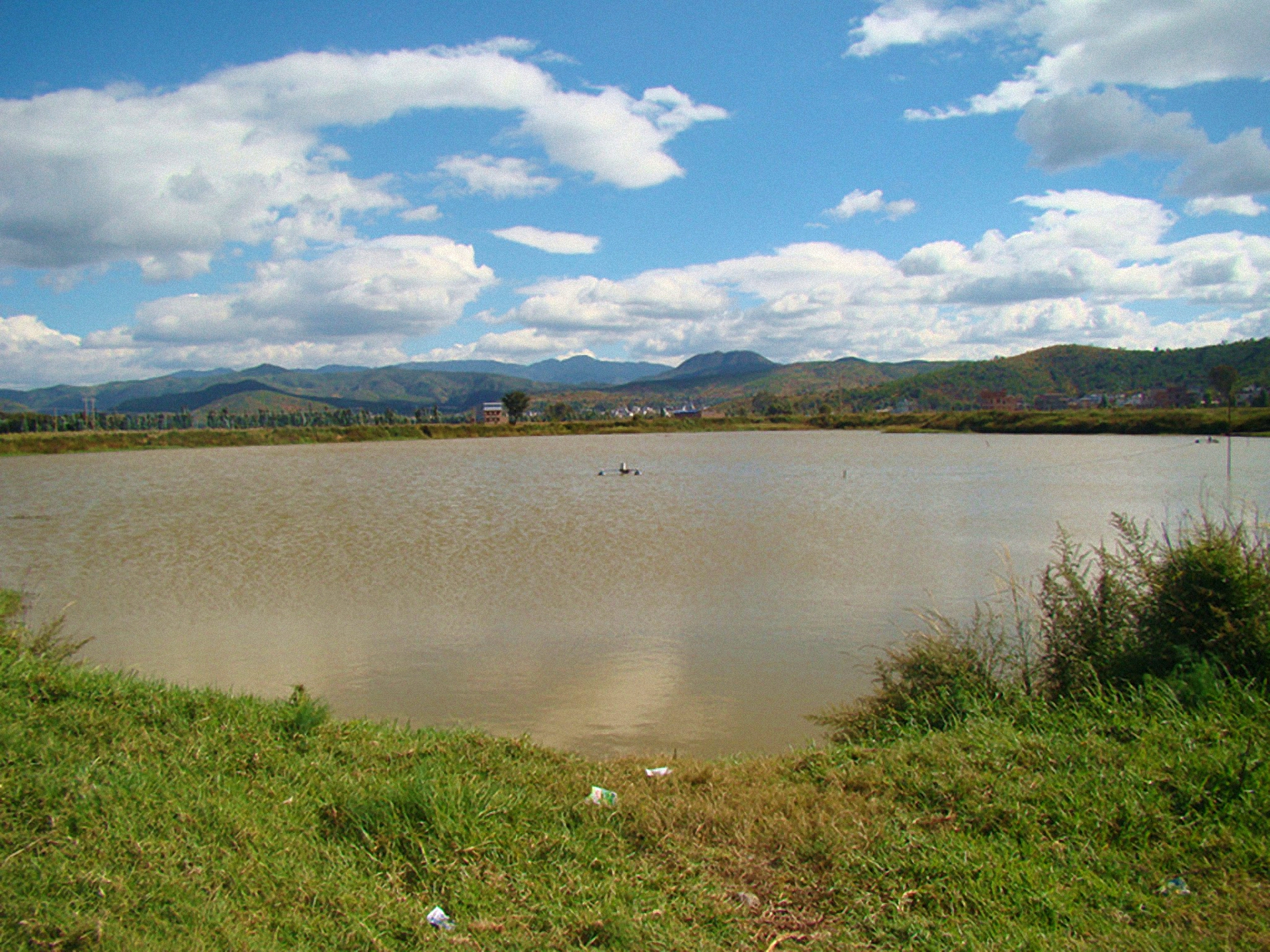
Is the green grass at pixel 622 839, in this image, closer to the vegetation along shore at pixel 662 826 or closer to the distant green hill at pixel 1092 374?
the vegetation along shore at pixel 662 826

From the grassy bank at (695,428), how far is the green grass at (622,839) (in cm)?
8921

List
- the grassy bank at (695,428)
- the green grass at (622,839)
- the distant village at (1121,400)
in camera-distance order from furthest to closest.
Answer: the distant village at (1121,400) < the grassy bank at (695,428) < the green grass at (622,839)

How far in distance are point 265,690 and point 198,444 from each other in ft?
330

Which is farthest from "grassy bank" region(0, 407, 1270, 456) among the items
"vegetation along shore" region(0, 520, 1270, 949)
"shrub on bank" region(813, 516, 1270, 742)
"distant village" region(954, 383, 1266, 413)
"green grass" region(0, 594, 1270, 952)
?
"green grass" region(0, 594, 1270, 952)

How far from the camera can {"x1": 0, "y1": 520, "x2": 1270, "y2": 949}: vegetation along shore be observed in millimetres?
3777

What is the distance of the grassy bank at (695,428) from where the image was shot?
3221 inches

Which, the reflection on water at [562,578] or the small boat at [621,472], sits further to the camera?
the small boat at [621,472]

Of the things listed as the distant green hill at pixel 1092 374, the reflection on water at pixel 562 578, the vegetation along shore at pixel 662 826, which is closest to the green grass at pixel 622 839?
the vegetation along shore at pixel 662 826

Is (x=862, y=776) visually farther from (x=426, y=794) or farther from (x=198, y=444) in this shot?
(x=198, y=444)

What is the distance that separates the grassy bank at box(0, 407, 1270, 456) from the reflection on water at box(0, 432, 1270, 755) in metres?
43.2

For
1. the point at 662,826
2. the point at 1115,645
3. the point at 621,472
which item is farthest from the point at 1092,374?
the point at 662,826

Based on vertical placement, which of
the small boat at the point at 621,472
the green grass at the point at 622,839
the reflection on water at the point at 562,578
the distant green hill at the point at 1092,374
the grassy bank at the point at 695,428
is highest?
the distant green hill at the point at 1092,374

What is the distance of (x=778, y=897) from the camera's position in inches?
165

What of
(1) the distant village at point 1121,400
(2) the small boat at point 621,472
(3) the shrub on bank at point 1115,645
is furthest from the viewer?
(1) the distant village at point 1121,400
